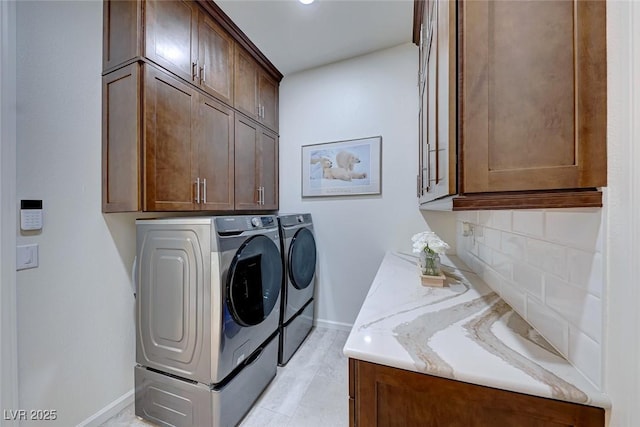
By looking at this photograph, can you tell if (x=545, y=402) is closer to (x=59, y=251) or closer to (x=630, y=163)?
(x=630, y=163)

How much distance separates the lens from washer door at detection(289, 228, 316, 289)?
6.95 ft

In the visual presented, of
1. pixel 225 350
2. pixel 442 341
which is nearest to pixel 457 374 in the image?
pixel 442 341

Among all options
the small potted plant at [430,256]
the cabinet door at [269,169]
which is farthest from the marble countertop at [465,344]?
the cabinet door at [269,169]

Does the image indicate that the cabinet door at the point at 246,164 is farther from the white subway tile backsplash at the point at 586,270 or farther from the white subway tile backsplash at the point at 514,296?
the white subway tile backsplash at the point at 586,270

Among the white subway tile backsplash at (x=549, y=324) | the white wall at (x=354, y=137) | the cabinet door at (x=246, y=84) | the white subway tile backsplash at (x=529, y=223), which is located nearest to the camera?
the white subway tile backsplash at (x=549, y=324)

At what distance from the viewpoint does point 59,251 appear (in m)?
1.31

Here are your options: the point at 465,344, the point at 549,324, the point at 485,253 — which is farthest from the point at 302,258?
the point at 549,324

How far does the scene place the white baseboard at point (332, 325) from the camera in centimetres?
251

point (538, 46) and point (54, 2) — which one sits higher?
point (54, 2)

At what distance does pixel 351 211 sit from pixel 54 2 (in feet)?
7.68

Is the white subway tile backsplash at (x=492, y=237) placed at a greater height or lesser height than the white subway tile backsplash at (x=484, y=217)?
lesser

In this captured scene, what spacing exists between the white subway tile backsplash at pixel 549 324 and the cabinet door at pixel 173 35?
217 centimetres

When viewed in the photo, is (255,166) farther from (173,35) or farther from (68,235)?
(68,235)

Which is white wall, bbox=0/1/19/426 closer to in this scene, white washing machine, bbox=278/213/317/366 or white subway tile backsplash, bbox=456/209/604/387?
white washing machine, bbox=278/213/317/366
